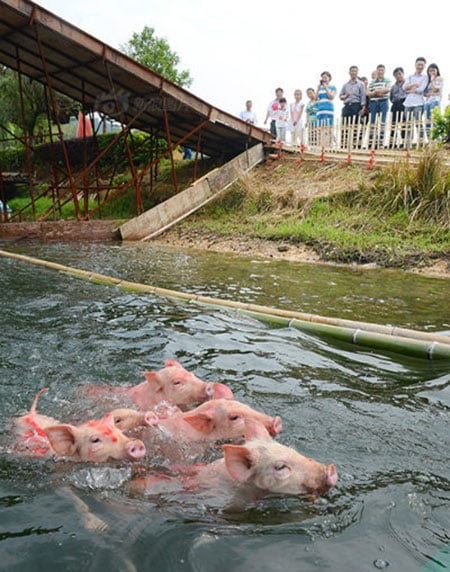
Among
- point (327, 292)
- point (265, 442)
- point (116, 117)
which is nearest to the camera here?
point (265, 442)

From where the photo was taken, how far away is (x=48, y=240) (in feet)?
49.4

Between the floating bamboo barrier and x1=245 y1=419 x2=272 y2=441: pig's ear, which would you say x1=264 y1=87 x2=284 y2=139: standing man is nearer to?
the floating bamboo barrier

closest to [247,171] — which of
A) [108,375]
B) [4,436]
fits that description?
[108,375]

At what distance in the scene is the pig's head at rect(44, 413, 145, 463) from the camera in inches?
137

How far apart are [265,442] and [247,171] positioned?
15.6m

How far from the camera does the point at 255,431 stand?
3426 millimetres

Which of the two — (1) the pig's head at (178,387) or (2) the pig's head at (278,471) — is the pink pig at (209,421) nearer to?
(1) the pig's head at (178,387)

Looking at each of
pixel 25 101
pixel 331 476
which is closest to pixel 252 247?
pixel 331 476

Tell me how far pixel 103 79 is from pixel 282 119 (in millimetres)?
6668

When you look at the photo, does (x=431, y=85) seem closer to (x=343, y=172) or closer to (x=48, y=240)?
(x=343, y=172)

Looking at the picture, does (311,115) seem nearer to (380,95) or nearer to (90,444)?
(380,95)

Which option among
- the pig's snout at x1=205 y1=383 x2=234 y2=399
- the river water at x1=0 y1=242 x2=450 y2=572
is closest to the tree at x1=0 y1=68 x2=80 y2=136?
the river water at x1=0 y1=242 x2=450 y2=572

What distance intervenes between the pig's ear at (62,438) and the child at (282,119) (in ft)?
56.4

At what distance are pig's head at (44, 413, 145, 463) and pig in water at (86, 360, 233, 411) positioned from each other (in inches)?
34.0
